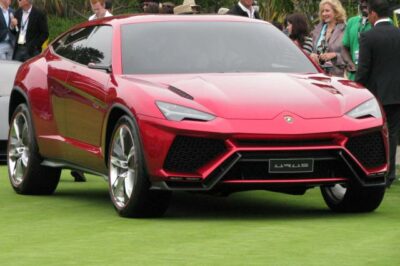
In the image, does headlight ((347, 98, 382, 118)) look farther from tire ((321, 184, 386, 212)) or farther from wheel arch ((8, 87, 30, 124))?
wheel arch ((8, 87, 30, 124))

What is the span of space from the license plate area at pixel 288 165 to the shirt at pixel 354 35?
5408mm

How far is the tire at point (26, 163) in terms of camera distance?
531 inches

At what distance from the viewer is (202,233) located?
33.3ft

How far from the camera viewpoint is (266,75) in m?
11.7

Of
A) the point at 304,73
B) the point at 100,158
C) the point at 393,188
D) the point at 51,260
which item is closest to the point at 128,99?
the point at 100,158

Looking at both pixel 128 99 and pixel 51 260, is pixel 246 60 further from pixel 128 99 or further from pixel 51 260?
pixel 51 260

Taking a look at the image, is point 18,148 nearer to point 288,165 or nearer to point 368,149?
point 288,165

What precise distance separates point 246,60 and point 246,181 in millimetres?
1590

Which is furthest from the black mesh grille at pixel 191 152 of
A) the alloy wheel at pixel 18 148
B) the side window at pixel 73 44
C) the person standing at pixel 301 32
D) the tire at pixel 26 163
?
the person standing at pixel 301 32

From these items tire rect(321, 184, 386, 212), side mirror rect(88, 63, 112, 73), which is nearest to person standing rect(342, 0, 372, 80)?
tire rect(321, 184, 386, 212)

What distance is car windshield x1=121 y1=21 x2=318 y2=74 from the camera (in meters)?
11.9

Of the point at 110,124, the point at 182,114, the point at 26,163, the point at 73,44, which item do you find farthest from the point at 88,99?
the point at 26,163

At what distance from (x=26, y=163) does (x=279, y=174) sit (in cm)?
Answer: 344

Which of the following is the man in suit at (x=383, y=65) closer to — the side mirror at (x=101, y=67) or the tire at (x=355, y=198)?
the tire at (x=355, y=198)
